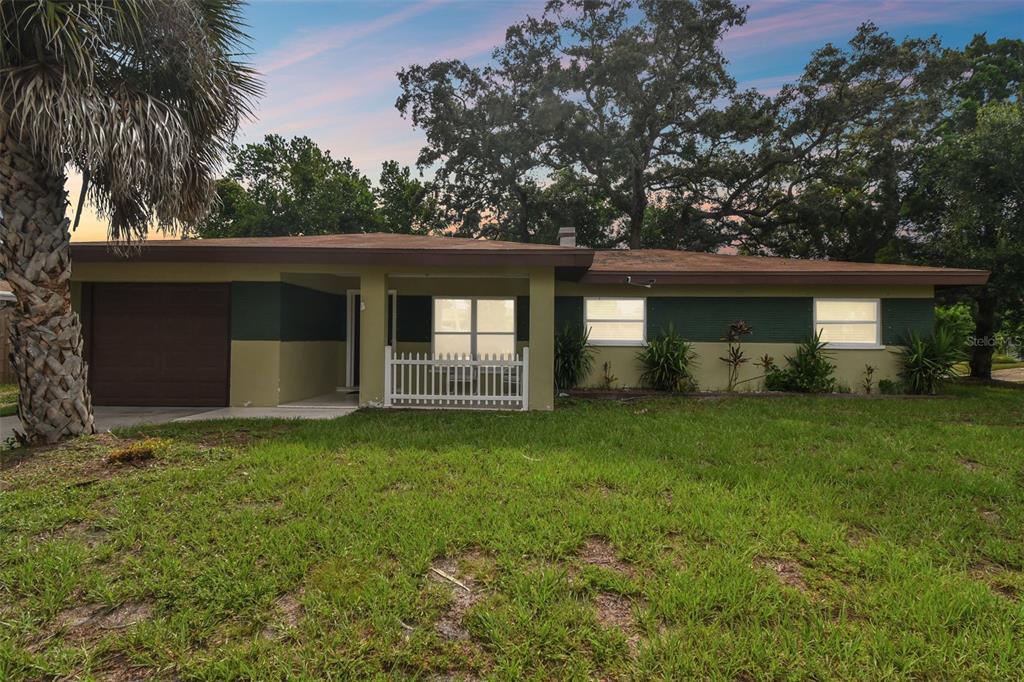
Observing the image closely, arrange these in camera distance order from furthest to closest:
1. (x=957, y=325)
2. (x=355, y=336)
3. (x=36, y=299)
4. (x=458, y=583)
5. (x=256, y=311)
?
(x=957, y=325) < (x=355, y=336) < (x=256, y=311) < (x=36, y=299) < (x=458, y=583)

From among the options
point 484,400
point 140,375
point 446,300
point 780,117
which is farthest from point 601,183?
point 140,375

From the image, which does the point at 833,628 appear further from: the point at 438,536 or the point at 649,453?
the point at 649,453

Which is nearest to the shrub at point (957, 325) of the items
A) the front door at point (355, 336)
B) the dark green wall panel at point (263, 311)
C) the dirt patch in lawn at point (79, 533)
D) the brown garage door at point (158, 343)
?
the front door at point (355, 336)

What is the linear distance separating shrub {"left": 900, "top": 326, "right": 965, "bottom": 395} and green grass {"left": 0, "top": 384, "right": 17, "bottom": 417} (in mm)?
17170

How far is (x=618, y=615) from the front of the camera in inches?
111

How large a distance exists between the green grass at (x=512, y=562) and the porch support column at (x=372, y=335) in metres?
3.06

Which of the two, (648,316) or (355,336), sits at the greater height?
(648,316)

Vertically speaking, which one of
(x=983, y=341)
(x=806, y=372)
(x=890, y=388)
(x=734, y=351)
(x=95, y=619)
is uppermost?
(x=983, y=341)

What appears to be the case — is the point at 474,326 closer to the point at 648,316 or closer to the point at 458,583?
the point at 648,316

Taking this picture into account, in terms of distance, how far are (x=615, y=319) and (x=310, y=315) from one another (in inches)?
266

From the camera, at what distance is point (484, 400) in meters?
8.88

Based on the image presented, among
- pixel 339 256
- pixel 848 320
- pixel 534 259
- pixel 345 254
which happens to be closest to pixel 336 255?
pixel 339 256

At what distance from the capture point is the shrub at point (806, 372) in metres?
10.9

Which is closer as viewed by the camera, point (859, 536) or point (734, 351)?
point (859, 536)
